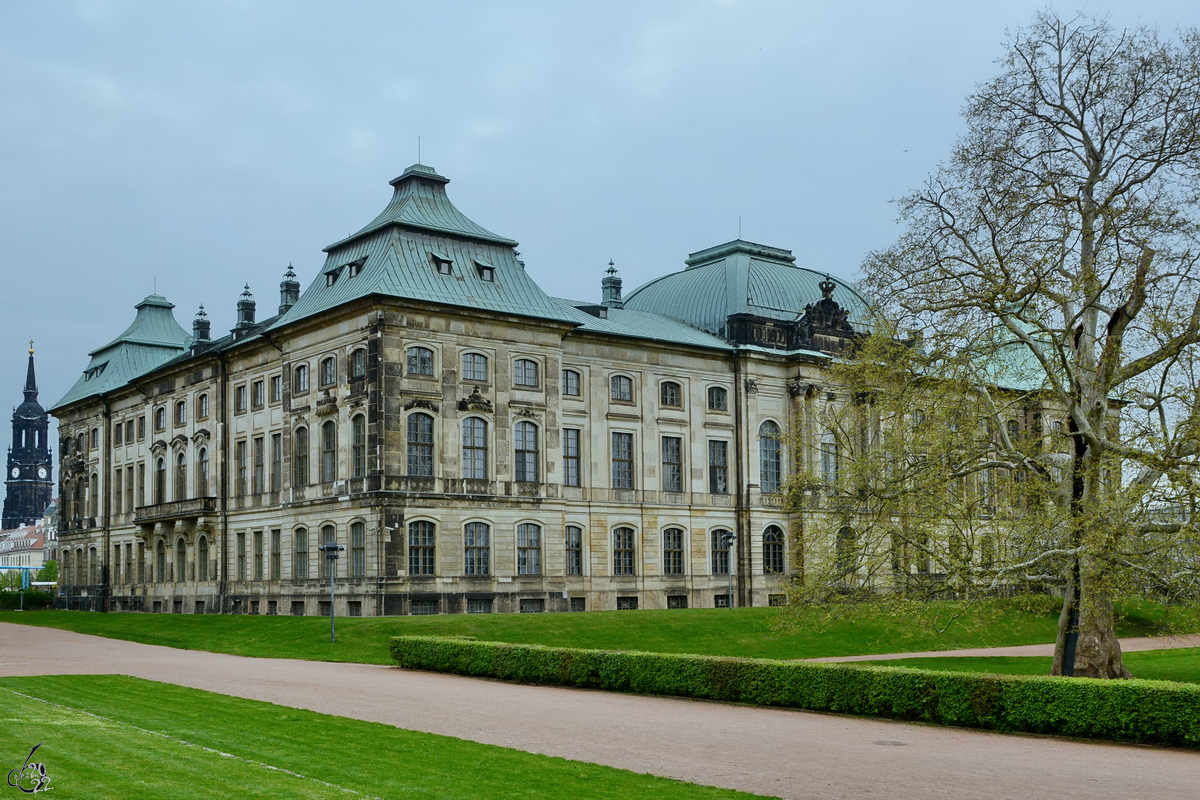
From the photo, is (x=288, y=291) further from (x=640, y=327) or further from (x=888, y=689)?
(x=888, y=689)

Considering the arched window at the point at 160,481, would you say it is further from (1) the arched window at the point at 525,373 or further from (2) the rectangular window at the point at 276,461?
(1) the arched window at the point at 525,373

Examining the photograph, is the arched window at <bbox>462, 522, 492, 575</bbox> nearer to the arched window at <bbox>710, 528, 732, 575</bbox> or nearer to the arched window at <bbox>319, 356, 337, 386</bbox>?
the arched window at <bbox>319, 356, 337, 386</bbox>

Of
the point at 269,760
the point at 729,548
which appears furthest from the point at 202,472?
the point at 269,760

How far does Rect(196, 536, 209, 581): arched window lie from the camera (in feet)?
227

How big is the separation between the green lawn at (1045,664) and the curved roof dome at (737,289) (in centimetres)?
3101

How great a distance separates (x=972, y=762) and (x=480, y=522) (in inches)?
1498

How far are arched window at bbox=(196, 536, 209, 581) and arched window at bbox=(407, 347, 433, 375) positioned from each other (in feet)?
70.5

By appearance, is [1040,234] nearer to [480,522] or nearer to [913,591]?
[913,591]

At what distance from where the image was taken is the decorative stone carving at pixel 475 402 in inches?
2208

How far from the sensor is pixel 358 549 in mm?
54812

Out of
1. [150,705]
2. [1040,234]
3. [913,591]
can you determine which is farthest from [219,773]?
[1040,234]

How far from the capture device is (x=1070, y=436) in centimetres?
2855

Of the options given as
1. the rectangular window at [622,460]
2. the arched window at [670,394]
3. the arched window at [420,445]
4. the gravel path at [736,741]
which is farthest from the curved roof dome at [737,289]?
the gravel path at [736,741]

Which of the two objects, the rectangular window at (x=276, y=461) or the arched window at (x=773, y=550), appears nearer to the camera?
the rectangular window at (x=276, y=461)
